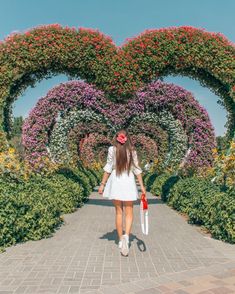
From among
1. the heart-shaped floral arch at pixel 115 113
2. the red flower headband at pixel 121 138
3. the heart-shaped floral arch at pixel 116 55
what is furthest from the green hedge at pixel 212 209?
the heart-shaped floral arch at pixel 116 55

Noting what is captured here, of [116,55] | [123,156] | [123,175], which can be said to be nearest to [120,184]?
[123,175]

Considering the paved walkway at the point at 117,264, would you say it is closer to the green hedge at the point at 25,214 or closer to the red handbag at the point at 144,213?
the green hedge at the point at 25,214

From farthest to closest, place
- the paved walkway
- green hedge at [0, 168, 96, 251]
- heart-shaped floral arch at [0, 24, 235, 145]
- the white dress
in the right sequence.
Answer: heart-shaped floral arch at [0, 24, 235, 145]
green hedge at [0, 168, 96, 251]
the white dress
the paved walkway

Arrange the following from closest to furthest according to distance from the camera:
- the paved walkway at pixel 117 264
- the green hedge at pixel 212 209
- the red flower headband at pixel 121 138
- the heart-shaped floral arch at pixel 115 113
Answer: the paved walkway at pixel 117 264
the red flower headband at pixel 121 138
the green hedge at pixel 212 209
the heart-shaped floral arch at pixel 115 113

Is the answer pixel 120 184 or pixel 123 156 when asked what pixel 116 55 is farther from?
pixel 120 184

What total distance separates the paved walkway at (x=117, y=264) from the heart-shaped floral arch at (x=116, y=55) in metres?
4.55

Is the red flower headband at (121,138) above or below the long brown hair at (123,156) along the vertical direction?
above

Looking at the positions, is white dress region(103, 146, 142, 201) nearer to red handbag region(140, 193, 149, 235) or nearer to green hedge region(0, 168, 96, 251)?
red handbag region(140, 193, 149, 235)

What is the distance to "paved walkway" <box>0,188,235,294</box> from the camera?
382 centimetres

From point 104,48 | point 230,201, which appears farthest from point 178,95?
point 230,201

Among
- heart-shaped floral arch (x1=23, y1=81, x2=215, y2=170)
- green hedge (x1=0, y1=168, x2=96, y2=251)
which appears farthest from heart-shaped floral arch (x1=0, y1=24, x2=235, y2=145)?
green hedge (x1=0, y1=168, x2=96, y2=251)

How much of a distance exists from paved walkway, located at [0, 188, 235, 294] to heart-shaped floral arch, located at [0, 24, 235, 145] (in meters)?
4.55

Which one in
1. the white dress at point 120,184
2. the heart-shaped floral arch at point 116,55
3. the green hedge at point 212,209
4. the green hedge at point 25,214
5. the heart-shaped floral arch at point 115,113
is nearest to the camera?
the white dress at point 120,184

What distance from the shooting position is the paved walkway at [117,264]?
3.82 metres
